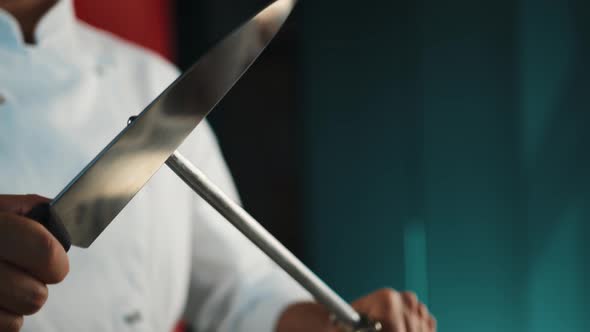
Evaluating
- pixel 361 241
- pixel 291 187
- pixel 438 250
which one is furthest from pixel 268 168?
pixel 438 250

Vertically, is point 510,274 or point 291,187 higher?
point 510,274

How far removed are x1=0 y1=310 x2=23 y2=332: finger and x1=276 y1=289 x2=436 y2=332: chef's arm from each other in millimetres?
151

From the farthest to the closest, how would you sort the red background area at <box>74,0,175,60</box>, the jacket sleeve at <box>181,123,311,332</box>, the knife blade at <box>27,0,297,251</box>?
the red background area at <box>74,0,175,60</box> < the jacket sleeve at <box>181,123,311,332</box> < the knife blade at <box>27,0,297,251</box>

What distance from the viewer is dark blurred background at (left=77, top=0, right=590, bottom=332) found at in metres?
0.40

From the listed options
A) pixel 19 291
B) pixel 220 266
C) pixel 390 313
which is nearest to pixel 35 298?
pixel 19 291

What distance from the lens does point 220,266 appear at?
0.47 meters

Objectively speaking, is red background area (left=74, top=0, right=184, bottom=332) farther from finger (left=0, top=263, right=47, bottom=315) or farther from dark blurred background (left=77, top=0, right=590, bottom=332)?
finger (left=0, top=263, right=47, bottom=315)

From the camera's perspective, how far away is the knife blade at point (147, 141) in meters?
0.17

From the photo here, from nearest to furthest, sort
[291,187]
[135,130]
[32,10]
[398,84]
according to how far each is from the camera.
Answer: [135,130] < [32,10] < [398,84] < [291,187]

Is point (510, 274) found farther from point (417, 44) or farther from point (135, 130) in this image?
point (135, 130)

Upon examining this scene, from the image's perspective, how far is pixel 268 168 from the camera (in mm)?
691

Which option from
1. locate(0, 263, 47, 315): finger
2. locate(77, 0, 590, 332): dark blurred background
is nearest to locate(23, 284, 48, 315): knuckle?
locate(0, 263, 47, 315): finger

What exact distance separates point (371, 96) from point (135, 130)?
1.35 ft

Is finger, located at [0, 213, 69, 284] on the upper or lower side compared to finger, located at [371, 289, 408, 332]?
upper
